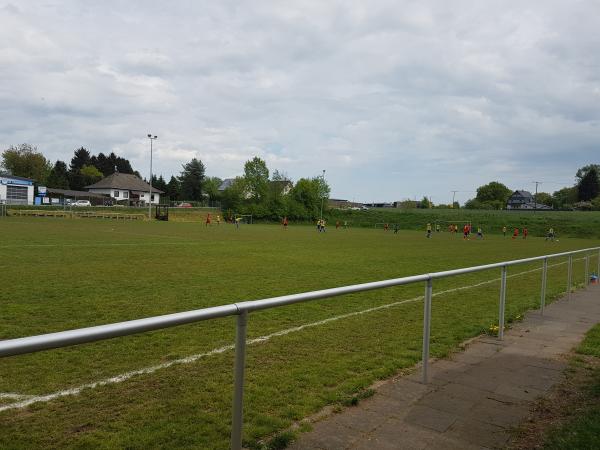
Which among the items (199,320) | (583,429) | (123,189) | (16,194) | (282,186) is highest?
(282,186)

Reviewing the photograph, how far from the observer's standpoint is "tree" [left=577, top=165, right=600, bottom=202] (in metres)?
129

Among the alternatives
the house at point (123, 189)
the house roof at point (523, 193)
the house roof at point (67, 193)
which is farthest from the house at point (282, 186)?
the house roof at point (523, 193)

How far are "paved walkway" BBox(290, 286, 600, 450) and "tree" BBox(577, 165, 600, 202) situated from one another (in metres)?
144

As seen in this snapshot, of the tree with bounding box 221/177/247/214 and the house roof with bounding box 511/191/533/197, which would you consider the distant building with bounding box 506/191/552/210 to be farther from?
the tree with bounding box 221/177/247/214

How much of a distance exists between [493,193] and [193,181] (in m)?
90.4

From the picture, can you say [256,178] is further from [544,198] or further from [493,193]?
[544,198]

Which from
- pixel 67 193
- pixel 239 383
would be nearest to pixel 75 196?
pixel 67 193

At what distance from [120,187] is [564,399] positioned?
364 ft

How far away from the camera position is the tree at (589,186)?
129 metres

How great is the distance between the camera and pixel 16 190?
75250 mm

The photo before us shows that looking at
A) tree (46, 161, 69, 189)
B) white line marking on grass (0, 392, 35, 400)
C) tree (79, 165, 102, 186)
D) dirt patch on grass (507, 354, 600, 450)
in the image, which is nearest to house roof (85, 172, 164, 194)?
tree (46, 161, 69, 189)

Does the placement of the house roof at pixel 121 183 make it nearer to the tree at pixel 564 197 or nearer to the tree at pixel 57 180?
the tree at pixel 57 180

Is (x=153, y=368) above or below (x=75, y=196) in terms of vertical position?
below

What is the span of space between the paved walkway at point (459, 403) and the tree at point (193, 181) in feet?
388
